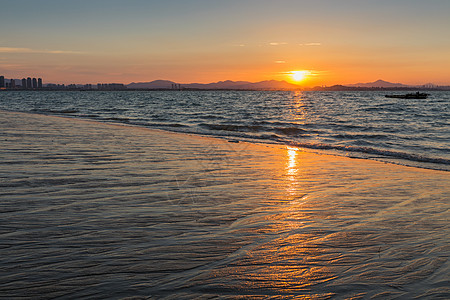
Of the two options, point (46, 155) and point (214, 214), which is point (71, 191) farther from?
point (46, 155)

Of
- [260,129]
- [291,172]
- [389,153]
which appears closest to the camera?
[291,172]

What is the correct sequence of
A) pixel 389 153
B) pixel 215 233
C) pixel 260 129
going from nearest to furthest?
pixel 215 233 < pixel 389 153 < pixel 260 129

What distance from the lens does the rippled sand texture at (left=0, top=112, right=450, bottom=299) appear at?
3.23 meters

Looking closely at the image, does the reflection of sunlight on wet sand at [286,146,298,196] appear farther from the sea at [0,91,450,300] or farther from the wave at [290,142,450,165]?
the wave at [290,142,450,165]

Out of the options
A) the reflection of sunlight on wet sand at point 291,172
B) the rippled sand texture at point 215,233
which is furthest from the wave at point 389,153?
the rippled sand texture at point 215,233

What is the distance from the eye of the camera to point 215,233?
4.46 meters

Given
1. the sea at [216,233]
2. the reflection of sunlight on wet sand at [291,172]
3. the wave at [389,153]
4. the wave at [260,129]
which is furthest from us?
the wave at [260,129]

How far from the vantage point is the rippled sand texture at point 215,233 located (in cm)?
323

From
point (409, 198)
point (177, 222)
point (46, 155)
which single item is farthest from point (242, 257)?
point (46, 155)

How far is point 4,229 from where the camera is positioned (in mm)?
4285

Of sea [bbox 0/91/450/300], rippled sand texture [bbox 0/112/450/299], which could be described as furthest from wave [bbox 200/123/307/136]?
rippled sand texture [bbox 0/112/450/299]

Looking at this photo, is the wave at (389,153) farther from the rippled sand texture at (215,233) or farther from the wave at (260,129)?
the wave at (260,129)

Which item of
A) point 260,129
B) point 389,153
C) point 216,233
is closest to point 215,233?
point 216,233

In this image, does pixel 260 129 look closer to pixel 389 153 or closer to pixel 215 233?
pixel 389 153
